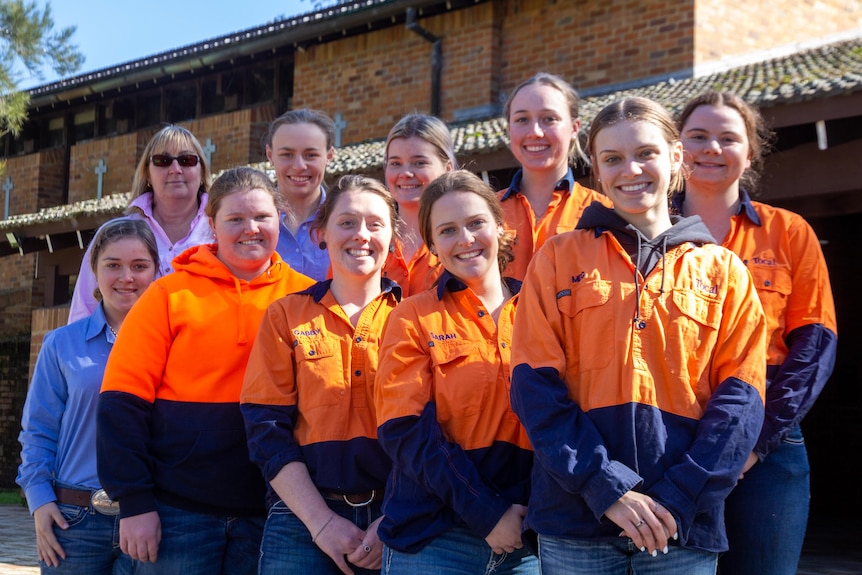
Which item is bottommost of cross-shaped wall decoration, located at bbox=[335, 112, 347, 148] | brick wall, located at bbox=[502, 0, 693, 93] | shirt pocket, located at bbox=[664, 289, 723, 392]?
shirt pocket, located at bbox=[664, 289, 723, 392]

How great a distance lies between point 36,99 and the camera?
803 inches

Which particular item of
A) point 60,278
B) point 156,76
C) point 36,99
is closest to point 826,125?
point 60,278

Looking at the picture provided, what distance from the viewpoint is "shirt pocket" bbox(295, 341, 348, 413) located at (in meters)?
3.15

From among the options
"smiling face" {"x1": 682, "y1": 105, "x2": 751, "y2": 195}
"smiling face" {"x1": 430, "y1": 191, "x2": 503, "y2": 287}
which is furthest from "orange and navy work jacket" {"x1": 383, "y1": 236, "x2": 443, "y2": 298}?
"smiling face" {"x1": 682, "y1": 105, "x2": 751, "y2": 195}

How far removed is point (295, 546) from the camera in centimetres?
306

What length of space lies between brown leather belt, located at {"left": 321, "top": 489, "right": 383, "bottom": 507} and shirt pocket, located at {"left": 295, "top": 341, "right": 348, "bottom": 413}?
28 cm

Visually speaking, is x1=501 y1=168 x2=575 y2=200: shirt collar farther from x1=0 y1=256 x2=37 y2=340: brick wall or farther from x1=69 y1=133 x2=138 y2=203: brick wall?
x1=0 y1=256 x2=37 y2=340: brick wall

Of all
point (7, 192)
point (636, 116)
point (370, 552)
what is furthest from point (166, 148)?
point (7, 192)

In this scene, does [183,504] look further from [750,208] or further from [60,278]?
[60,278]

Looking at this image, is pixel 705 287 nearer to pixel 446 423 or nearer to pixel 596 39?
Result: pixel 446 423

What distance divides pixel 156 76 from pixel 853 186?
14.3 m

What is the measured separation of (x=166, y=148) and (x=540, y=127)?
1.69 meters

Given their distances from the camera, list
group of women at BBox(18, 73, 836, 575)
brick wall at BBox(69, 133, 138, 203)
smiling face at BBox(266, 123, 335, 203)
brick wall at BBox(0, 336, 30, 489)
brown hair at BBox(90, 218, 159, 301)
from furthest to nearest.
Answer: brick wall at BBox(69, 133, 138, 203) < brick wall at BBox(0, 336, 30, 489) < smiling face at BBox(266, 123, 335, 203) < brown hair at BBox(90, 218, 159, 301) < group of women at BBox(18, 73, 836, 575)

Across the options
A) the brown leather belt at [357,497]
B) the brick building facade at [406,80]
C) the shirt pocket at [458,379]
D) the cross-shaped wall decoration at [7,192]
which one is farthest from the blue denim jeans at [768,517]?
the cross-shaped wall decoration at [7,192]
